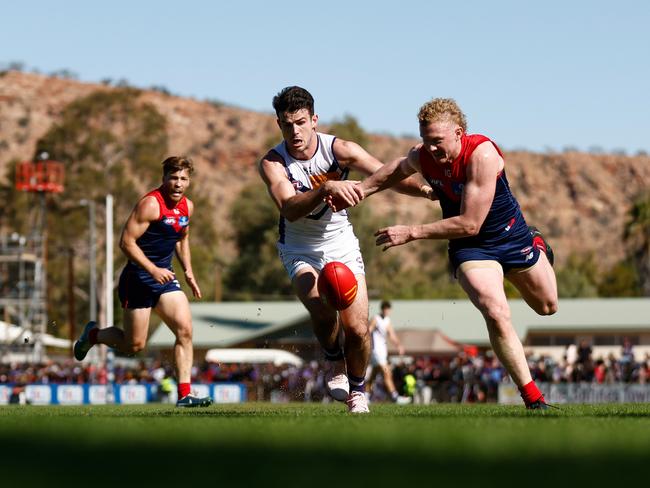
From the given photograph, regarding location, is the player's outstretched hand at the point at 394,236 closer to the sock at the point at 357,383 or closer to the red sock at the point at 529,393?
the red sock at the point at 529,393

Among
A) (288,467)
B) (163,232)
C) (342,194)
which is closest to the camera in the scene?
(288,467)

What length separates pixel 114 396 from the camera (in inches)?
1385

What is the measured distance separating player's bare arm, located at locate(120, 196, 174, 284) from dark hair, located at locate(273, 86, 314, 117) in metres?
2.78

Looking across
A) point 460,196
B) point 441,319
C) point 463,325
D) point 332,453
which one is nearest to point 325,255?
point 460,196

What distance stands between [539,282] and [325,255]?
5.99 ft

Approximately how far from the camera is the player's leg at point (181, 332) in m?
12.6

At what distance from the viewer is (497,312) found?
944 centimetres

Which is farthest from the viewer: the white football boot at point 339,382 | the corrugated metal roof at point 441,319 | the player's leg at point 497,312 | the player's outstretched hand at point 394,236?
the corrugated metal roof at point 441,319

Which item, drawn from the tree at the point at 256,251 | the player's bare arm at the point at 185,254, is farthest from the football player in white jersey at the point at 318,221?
the tree at the point at 256,251

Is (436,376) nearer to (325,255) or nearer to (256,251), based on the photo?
(325,255)

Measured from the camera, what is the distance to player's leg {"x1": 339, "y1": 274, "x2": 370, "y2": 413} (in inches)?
409

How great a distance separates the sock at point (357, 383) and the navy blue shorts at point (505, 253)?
1.39m

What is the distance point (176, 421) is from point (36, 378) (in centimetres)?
3640

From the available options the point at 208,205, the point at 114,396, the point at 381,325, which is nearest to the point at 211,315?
the point at 208,205
